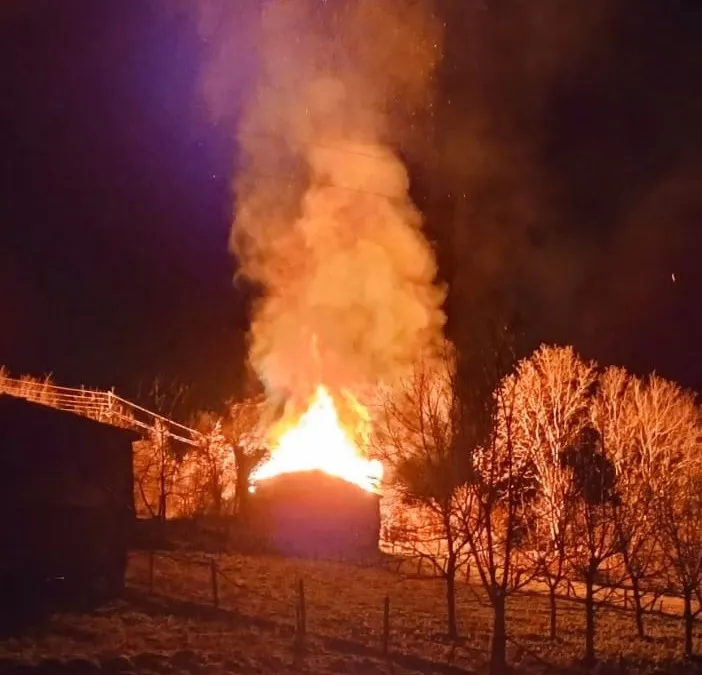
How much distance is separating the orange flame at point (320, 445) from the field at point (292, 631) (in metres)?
18.5

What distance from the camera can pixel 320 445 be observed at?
174 feet

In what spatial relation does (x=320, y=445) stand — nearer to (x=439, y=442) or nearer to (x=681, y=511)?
(x=681, y=511)

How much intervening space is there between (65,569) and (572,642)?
13.4m

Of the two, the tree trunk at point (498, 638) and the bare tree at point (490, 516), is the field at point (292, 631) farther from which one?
the bare tree at point (490, 516)

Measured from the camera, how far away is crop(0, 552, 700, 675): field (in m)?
17.8

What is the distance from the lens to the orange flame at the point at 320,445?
166 ft

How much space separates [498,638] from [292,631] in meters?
4.94

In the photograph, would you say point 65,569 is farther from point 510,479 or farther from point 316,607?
point 510,479

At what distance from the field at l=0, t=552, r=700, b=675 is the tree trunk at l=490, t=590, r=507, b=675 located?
485 millimetres

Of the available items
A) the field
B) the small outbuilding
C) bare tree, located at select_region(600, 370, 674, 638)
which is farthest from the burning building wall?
the small outbuilding

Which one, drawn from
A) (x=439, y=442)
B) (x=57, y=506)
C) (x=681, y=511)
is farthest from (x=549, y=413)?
(x=57, y=506)

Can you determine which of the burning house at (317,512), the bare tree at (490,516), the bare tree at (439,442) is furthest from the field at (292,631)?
the burning house at (317,512)

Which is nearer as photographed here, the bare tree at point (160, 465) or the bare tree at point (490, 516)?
the bare tree at point (490, 516)

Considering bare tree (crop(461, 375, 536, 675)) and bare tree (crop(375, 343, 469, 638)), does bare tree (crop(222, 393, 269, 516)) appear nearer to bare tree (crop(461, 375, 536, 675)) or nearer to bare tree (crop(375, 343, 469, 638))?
bare tree (crop(375, 343, 469, 638))
